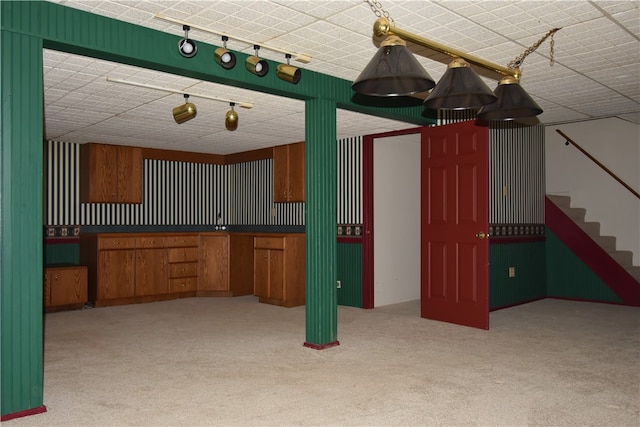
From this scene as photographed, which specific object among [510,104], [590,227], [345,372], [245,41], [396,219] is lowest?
[345,372]

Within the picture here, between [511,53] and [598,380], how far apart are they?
2.65m

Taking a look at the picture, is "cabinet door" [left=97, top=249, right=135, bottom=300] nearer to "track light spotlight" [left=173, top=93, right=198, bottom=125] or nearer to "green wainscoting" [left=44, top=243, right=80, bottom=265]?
"green wainscoting" [left=44, top=243, right=80, bottom=265]

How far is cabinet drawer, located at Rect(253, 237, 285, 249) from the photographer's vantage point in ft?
24.5

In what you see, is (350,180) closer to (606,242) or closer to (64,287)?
(606,242)

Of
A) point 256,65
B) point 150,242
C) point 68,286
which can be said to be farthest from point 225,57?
point 68,286

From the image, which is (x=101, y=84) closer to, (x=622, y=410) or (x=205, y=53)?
(x=205, y=53)

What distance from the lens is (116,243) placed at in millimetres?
7676

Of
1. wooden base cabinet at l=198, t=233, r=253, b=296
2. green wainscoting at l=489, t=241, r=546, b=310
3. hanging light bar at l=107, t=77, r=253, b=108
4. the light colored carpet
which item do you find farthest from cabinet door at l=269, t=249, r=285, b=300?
green wainscoting at l=489, t=241, r=546, b=310

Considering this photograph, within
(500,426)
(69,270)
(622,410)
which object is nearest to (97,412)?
(500,426)

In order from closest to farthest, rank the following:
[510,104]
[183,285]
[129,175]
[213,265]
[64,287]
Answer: [510,104], [64,287], [129,175], [183,285], [213,265]

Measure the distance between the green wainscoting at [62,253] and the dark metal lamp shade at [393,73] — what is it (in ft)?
21.6

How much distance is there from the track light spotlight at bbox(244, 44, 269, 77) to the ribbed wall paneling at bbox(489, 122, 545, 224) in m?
4.01

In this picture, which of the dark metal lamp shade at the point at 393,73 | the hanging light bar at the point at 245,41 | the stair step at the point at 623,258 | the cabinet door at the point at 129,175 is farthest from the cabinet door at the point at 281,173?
the dark metal lamp shade at the point at 393,73

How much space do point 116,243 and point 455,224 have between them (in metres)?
4.83
